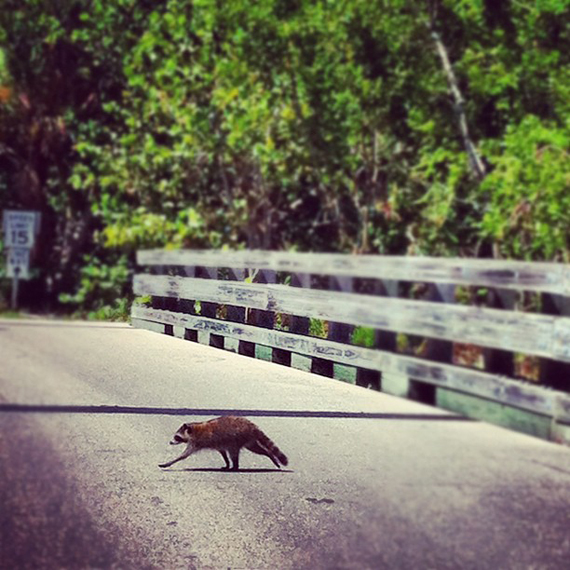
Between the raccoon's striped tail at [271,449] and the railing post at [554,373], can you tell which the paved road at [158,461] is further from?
the railing post at [554,373]

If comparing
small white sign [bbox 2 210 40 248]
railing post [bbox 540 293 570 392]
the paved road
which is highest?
small white sign [bbox 2 210 40 248]

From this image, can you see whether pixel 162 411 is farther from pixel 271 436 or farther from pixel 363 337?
pixel 363 337

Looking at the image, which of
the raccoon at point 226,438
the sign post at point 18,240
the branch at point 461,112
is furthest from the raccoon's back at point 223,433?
the branch at point 461,112

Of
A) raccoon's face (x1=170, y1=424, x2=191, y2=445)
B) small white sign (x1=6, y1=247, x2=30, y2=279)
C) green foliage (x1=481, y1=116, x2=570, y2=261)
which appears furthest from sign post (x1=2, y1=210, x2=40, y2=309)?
green foliage (x1=481, y1=116, x2=570, y2=261)

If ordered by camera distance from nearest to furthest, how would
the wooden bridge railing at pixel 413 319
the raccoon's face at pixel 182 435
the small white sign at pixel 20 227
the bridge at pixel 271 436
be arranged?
1. the wooden bridge railing at pixel 413 319
2. the bridge at pixel 271 436
3. the small white sign at pixel 20 227
4. the raccoon's face at pixel 182 435

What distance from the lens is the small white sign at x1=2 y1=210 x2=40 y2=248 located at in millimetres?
812

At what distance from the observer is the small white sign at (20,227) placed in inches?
31.9

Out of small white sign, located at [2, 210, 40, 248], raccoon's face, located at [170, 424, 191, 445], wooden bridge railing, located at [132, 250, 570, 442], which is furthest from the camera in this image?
raccoon's face, located at [170, 424, 191, 445]

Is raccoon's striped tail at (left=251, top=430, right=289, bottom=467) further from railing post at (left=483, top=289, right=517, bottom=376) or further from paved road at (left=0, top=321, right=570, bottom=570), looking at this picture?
railing post at (left=483, top=289, right=517, bottom=376)

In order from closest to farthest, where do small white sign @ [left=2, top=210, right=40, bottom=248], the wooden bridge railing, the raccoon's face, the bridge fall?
1. the wooden bridge railing
2. the bridge
3. small white sign @ [left=2, top=210, right=40, bottom=248]
4. the raccoon's face

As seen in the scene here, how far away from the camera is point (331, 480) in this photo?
1.04 meters

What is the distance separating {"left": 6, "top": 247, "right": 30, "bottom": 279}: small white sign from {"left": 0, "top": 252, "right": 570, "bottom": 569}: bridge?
0.30 ft

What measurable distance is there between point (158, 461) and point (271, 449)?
5.7 inches

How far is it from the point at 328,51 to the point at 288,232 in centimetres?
20
